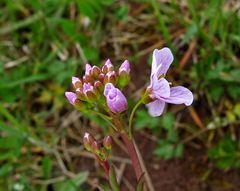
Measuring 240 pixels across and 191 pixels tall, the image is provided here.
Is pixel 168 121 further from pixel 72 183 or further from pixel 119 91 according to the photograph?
pixel 119 91

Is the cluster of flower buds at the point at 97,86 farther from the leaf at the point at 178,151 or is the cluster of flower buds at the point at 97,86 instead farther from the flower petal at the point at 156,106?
the leaf at the point at 178,151

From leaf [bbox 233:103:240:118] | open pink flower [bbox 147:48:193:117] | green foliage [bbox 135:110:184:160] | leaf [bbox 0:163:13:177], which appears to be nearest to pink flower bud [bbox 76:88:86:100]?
open pink flower [bbox 147:48:193:117]

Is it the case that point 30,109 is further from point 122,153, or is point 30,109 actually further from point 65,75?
point 122,153

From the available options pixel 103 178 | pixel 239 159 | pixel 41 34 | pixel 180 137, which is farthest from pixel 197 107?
pixel 41 34

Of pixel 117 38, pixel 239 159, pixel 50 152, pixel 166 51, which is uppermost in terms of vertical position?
pixel 166 51

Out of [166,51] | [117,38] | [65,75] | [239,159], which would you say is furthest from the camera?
[117,38]

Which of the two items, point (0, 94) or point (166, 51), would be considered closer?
point (166, 51)
